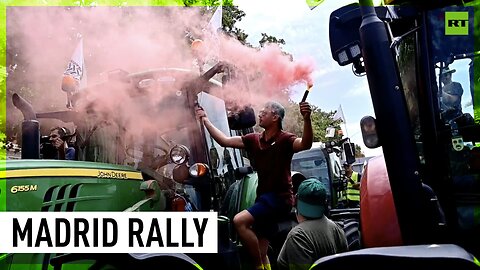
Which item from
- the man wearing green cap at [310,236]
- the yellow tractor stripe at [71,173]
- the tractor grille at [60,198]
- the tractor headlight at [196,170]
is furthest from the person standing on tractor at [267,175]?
the tractor grille at [60,198]

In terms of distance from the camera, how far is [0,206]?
3.21 metres

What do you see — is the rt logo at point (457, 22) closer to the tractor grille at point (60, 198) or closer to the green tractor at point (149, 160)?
the green tractor at point (149, 160)

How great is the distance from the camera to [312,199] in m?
3.77

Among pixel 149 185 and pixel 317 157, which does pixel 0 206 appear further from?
pixel 317 157

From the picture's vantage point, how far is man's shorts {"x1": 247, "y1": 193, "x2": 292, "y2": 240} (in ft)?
14.6

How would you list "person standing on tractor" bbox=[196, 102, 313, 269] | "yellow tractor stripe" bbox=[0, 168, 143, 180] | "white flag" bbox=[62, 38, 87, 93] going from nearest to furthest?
"yellow tractor stripe" bbox=[0, 168, 143, 180] → "person standing on tractor" bbox=[196, 102, 313, 269] → "white flag" bbox=[62, 38, 87, 93]

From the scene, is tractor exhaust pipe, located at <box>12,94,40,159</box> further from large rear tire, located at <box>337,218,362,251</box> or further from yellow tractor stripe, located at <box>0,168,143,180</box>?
large rear tire, located at <box>337,218,362,251</box>

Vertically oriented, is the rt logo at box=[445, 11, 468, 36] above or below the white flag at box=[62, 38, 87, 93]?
below

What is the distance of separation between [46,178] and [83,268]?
2.18ft

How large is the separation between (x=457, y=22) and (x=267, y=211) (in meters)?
2.25

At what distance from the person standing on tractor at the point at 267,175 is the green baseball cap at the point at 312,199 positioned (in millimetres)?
666

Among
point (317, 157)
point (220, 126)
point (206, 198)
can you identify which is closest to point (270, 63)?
point (220, 126)

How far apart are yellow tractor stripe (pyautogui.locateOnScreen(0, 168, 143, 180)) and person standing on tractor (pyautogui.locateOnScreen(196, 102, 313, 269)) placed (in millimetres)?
847

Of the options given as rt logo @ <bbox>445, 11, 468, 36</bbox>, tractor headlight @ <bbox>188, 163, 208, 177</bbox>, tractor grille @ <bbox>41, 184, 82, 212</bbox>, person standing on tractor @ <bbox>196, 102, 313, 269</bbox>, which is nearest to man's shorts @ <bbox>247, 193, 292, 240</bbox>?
person standing on tractor @ <bbox>196, 102, 313, 269</bbox>
